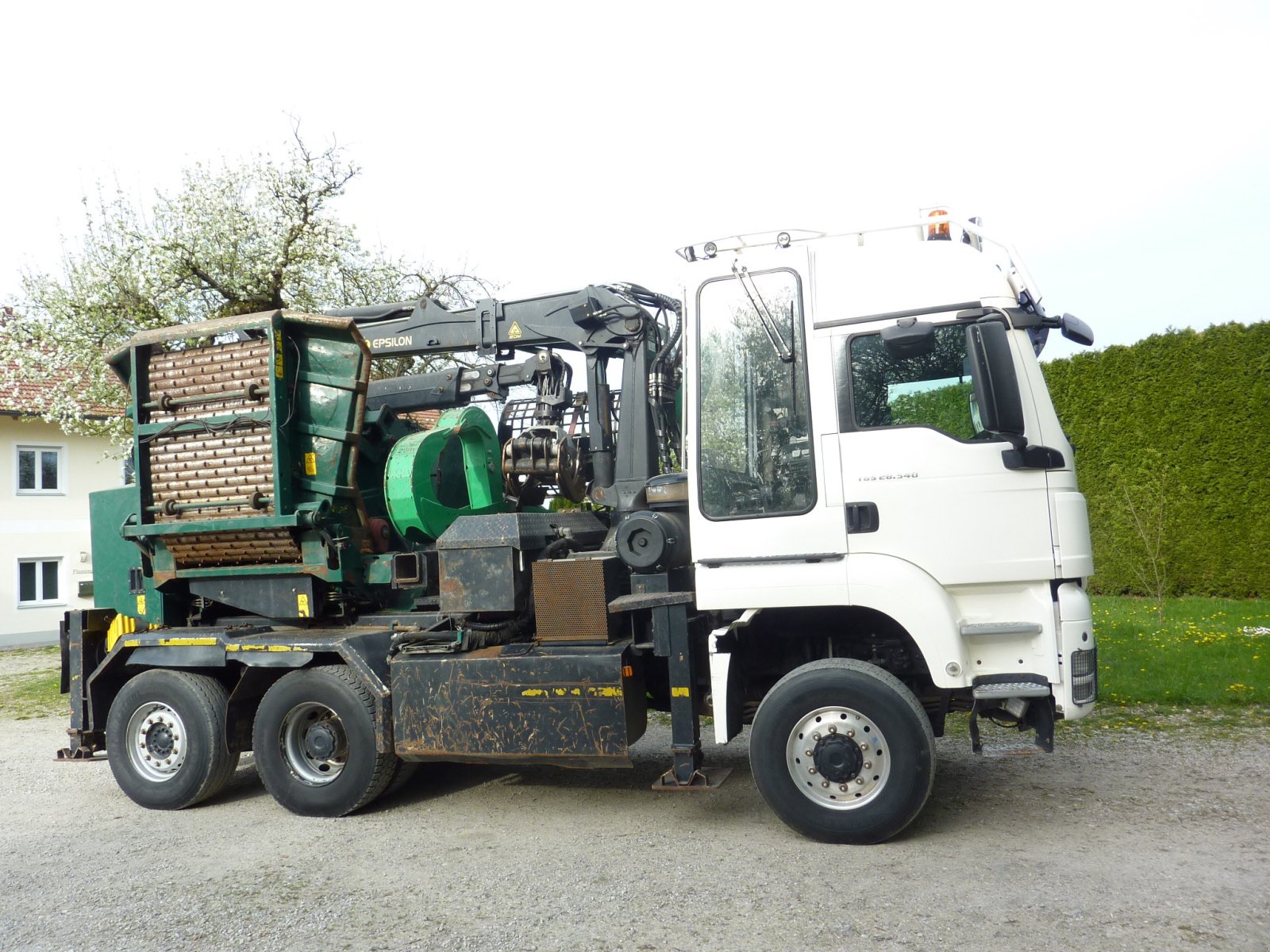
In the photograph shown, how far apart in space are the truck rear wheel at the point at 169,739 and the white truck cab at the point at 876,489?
3589mm

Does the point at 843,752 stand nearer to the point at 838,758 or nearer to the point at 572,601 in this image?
the point at 838,758

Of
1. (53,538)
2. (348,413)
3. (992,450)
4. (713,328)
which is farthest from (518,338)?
(53,538)

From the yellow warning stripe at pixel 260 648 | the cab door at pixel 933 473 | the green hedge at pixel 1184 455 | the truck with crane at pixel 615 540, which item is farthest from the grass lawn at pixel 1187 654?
the yellow warning stripe at pixel 260 648

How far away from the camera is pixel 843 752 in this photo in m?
5.34

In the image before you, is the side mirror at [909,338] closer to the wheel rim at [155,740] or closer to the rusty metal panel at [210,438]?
the rusty metal panel at [210,438]

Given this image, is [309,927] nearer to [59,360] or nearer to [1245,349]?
[59,360]

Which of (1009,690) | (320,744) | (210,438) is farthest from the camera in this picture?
(210,438)

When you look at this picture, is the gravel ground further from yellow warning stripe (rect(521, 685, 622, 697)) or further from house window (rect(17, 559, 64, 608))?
house window (rect(17, 559, 64, 608))

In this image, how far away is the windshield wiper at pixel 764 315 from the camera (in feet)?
18.7

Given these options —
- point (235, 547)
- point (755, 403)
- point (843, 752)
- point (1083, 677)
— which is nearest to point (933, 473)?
point (755, 403)

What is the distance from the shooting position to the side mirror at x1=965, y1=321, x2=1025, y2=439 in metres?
5.08

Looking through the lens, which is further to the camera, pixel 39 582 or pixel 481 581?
pixel 39 582

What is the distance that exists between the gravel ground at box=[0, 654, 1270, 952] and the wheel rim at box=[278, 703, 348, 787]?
0.31 m

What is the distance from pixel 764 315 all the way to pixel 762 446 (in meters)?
0.72
